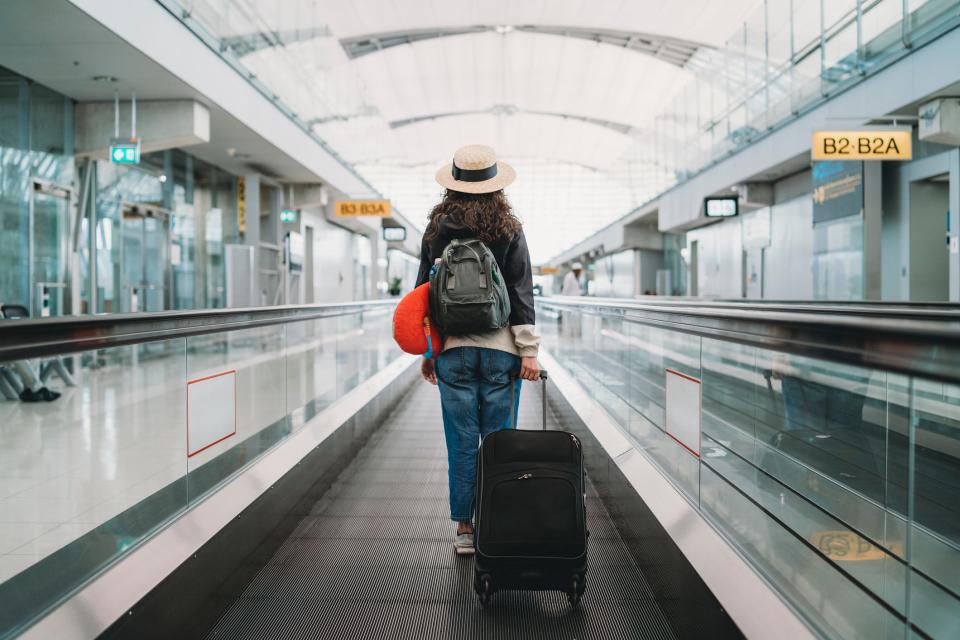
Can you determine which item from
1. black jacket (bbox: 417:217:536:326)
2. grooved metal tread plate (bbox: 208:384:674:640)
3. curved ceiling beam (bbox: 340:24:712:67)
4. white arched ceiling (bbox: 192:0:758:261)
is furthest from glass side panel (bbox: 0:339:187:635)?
curved ceiling beam (bbox: 340:24:712:67)

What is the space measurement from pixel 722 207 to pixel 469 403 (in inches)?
721

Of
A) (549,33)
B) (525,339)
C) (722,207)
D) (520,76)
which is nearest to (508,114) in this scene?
(520,76)

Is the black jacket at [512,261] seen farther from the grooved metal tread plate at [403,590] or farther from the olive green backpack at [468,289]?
the grooved metal tread plate at [403,590]

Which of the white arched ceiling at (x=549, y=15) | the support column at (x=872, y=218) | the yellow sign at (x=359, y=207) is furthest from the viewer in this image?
the white arched ceiling at (x=549, y=15)

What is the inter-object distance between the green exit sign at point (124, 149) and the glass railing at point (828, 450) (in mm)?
10275

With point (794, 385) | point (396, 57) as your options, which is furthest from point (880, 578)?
point (396, 57)

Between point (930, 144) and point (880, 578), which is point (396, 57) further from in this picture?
point (880, 578)

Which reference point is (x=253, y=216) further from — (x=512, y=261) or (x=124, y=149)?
(x=512, y=261)

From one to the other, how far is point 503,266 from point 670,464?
3.97 feet

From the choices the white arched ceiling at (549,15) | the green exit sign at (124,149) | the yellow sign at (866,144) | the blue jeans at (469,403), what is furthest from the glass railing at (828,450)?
the white arched ceiling at (549,15)

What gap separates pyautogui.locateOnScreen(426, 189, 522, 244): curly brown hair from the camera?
3260 millimetres

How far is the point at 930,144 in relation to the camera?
11.9 m

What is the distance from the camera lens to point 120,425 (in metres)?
3.47

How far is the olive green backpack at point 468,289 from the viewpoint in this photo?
3.03 meters
